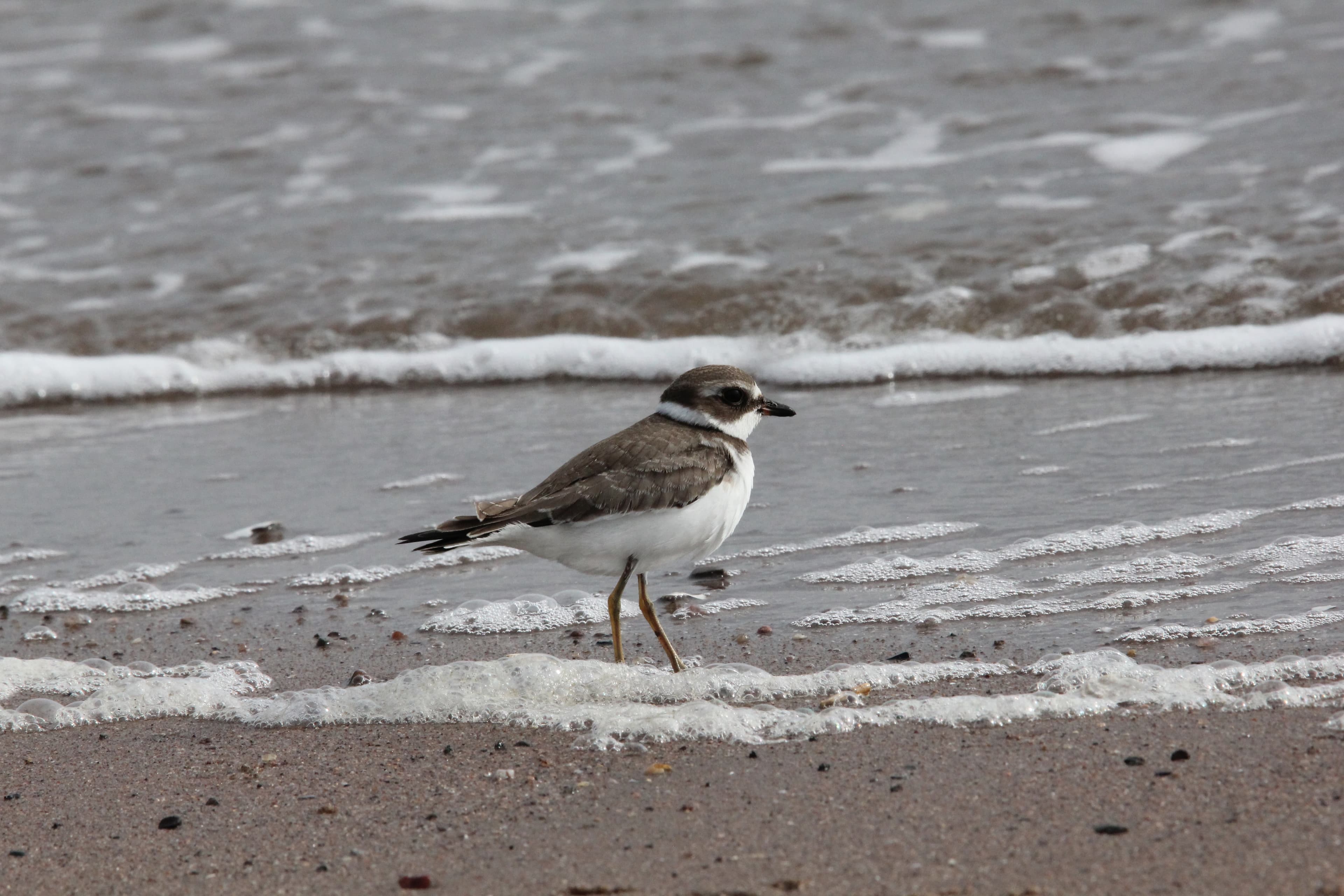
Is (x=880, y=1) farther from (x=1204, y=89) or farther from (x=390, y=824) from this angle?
(x=390, y=824)

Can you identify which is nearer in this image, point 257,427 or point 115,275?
point 257,427

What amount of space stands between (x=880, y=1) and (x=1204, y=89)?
3.80m

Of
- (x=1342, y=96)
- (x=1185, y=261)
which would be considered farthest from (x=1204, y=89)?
(x=1185, y=261)

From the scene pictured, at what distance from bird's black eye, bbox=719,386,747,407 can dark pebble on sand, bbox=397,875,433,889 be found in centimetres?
220

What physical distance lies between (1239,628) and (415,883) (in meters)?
2.45

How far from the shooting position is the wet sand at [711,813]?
2.96 metres

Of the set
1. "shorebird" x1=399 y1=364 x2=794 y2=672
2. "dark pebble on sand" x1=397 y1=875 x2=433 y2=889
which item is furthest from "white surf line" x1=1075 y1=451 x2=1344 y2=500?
"dark pebble on sand" x1=397 y1=875 x2=433 y2=889

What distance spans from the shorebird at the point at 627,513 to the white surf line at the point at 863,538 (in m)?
0.74

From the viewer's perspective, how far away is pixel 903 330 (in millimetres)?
8203

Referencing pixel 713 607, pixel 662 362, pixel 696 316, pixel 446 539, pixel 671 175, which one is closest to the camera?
pixel 446 539

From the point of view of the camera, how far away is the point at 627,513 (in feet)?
14.6

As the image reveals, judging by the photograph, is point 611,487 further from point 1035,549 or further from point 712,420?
point 1035,549

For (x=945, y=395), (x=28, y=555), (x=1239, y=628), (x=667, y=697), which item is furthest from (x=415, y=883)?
(x=945, y=395)

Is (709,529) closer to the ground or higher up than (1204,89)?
closer to the ground
